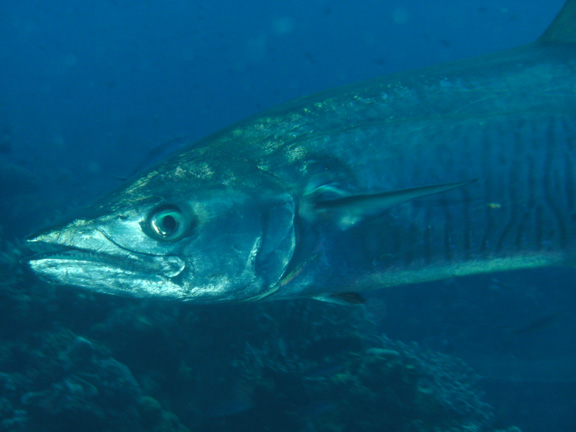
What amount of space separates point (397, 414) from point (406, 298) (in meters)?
3.75

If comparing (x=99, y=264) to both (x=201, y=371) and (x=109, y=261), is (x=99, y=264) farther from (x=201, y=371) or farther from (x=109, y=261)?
(x=201, y=371)

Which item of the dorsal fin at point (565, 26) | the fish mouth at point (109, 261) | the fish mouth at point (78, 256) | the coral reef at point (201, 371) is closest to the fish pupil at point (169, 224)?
the fish mouth at point (109, 261)

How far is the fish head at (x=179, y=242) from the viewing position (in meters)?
1.68

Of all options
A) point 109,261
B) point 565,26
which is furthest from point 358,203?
point 565,26

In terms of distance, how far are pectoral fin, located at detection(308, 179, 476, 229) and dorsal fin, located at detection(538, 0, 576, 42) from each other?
1.38 meters

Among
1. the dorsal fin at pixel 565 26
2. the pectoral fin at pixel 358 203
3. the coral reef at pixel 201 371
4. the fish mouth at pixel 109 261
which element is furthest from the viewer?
the coral reef at pixel 201 371

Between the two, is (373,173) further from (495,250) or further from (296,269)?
(495,250)

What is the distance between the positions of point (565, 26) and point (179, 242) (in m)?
2.59

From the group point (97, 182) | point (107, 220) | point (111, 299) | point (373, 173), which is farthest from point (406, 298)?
point (97, 182)

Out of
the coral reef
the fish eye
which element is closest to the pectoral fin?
the fish eye

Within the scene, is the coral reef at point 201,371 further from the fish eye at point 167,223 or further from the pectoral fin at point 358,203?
the pectoral fin at point 358,203

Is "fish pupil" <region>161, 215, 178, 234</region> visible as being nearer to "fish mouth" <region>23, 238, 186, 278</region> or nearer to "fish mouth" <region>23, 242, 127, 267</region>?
"fish mouth" <region>23, 238, 186, 278</region>

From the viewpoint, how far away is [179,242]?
1715mm

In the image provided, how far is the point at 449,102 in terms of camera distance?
6.54ft
